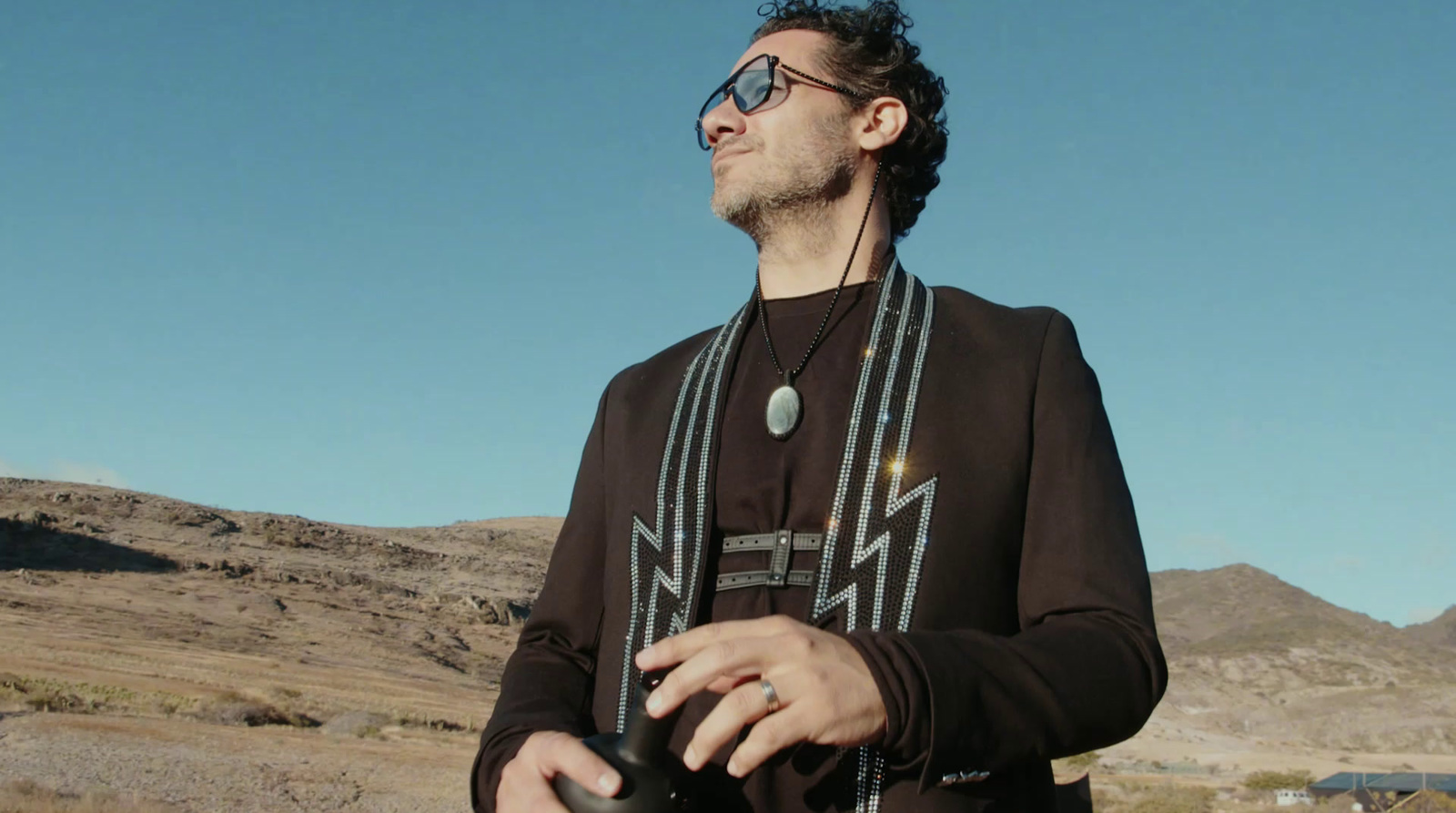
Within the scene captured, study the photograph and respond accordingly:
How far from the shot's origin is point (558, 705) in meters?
2.03

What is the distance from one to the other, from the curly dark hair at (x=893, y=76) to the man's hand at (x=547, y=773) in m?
1.53

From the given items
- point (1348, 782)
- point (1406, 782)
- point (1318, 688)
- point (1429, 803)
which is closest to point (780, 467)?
point (1429, 803)

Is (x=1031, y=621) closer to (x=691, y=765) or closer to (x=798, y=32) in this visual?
(x=691, y=765)

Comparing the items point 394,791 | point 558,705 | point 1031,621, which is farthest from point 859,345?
point 394,791

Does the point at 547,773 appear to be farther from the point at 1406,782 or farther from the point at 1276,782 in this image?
the point at 1276,782

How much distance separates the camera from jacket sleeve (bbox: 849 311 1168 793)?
4.70ft

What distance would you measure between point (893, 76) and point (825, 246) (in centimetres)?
46

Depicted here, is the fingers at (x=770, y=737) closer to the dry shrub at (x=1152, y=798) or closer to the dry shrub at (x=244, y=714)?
the dry shrub at (x=1152, y=798)

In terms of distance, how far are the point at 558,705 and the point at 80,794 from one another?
552 inches

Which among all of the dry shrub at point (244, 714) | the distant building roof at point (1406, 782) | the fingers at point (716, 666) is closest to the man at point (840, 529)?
the fingers at point (716, 666)

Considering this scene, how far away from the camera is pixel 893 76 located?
2.61 metres

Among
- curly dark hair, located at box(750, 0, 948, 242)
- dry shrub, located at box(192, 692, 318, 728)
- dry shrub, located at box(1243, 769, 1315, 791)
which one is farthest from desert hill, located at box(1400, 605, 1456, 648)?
curly dark hair, located at box(750, 0, 948, 242)

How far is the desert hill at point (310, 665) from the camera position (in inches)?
680

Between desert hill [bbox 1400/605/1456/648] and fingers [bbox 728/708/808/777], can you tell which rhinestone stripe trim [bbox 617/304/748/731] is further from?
desert hill [bbox 1400/605/1456/648]
